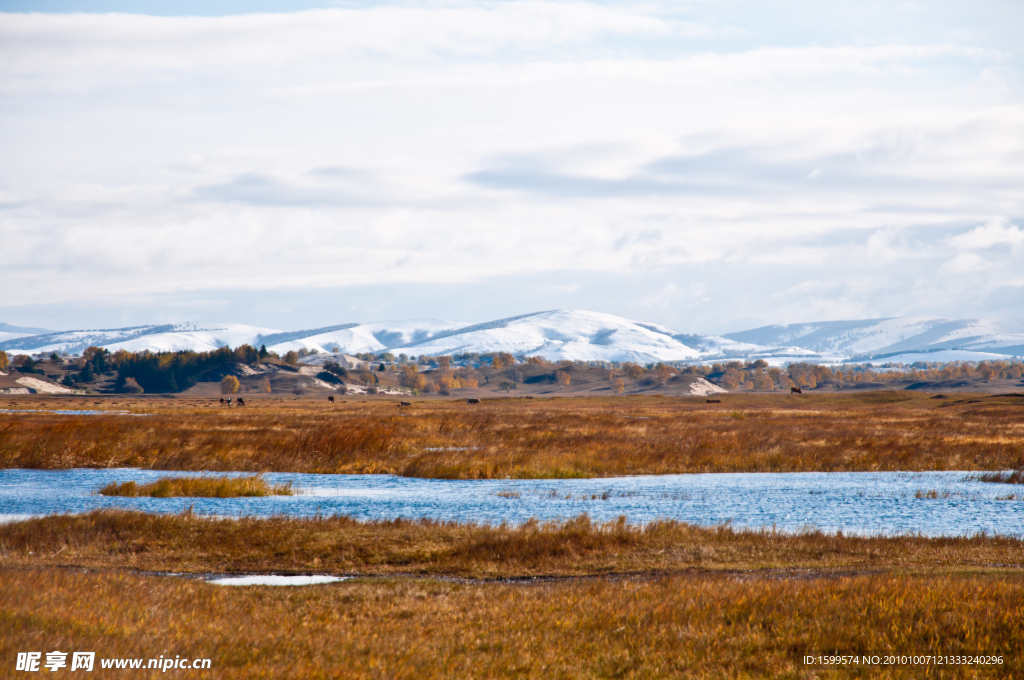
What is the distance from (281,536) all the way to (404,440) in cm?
2686

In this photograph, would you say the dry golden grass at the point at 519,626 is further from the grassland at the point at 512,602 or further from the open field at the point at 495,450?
the open field at the point at 495,450

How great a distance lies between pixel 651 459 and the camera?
144ft

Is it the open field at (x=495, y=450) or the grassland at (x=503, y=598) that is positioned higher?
the grassland at (x=503, y=598)

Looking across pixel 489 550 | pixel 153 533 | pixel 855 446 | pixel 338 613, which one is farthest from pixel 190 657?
pixel 855 446

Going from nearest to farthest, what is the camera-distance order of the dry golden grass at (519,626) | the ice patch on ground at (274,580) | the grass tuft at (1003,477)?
the dry golden grass at (519,626)
the ice patch on ground at (274,580)
the grass tuft at (1003,477)

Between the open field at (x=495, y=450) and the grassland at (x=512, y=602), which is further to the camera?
the open field at (x=495, y=450)

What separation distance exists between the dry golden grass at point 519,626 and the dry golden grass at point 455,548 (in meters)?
3.76

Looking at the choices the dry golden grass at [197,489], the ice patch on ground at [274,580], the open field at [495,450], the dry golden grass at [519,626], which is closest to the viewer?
the dry golden grass at [519,626]

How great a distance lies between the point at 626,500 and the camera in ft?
103

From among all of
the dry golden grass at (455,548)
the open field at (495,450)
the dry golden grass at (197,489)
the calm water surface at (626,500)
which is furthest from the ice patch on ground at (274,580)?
the open field at (495,450)

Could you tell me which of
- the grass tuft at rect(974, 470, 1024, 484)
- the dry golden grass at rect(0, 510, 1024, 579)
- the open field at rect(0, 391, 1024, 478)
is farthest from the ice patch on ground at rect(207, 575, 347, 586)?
the grass tuft at rect(974, 470, 1024, 484)

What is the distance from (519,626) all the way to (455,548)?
7943 millimetres

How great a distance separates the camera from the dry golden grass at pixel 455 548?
19109mm

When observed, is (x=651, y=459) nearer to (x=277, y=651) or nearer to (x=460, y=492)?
(x=460, y=492)
